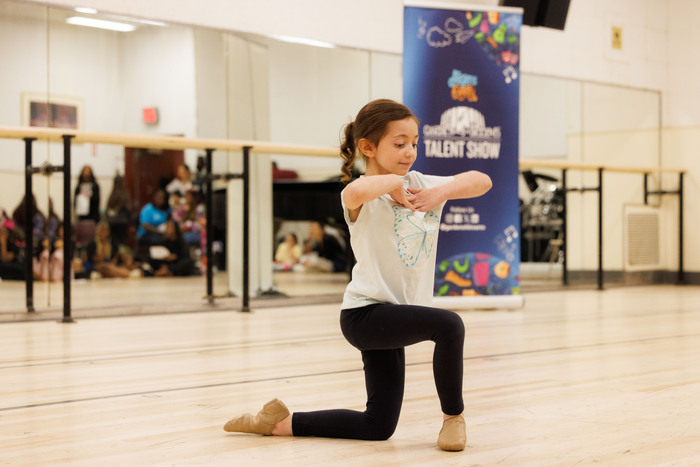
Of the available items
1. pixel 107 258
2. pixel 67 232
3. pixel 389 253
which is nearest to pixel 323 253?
pixel 107 258

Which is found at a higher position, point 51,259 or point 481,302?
point 51,259

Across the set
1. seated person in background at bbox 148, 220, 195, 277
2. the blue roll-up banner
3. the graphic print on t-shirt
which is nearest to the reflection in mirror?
seated person in background at bbox 148, 220, 195, 277

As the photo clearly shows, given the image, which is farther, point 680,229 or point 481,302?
point 680,229

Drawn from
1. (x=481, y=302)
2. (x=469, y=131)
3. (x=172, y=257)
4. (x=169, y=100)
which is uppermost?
(x=169, y=100)

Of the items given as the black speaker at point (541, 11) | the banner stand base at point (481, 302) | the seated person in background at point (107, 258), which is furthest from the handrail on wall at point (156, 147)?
the seated person in background at point (107, 258)

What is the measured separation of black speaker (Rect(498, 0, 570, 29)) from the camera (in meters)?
6.08

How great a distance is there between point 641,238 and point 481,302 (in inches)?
134

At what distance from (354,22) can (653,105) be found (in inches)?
134

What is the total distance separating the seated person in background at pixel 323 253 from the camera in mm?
7105

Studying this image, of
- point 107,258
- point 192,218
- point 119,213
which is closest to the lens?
point 119,213

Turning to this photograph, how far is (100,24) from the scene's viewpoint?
524cm

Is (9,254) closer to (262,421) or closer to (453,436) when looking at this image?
(262,421)

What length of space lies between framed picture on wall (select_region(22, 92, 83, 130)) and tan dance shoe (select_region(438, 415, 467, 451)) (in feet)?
12.7

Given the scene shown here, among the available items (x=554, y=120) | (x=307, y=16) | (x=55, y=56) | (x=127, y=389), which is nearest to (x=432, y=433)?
(x=127, y=389)
